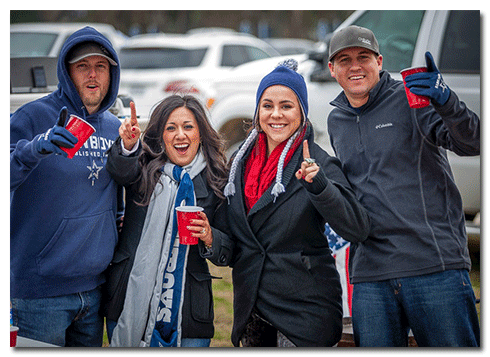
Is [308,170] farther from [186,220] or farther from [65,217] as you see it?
[65,217]

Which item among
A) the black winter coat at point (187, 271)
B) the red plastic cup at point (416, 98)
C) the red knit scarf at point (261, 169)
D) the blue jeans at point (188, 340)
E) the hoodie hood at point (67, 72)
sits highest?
the hoodie hood at point (67, 72)

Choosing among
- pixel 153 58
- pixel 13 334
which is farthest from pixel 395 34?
pixel 153 58

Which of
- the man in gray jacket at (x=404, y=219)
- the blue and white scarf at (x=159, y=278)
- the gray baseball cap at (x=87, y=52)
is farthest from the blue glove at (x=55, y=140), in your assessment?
the man in gray jacket at (x=404, y=219)

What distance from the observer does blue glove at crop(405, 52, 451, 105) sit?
2.56 meters

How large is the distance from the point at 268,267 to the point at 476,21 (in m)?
2.39

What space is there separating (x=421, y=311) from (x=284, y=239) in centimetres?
76

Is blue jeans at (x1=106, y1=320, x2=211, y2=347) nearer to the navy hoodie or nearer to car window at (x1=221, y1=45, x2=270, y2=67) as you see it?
the navy hoodie

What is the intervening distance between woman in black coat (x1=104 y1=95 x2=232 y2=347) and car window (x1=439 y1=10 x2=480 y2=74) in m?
2.10

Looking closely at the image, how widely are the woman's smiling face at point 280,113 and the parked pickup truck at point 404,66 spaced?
88cm

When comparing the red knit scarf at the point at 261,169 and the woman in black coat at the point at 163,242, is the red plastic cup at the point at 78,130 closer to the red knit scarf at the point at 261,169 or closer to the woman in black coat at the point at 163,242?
the woman in black coat at the point at 163,242

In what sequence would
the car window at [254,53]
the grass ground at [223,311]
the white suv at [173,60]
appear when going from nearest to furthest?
the grass ground at [223,311], the white suv at [173,60], the car window at [254,53]

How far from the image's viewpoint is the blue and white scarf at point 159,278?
300 centimetres
